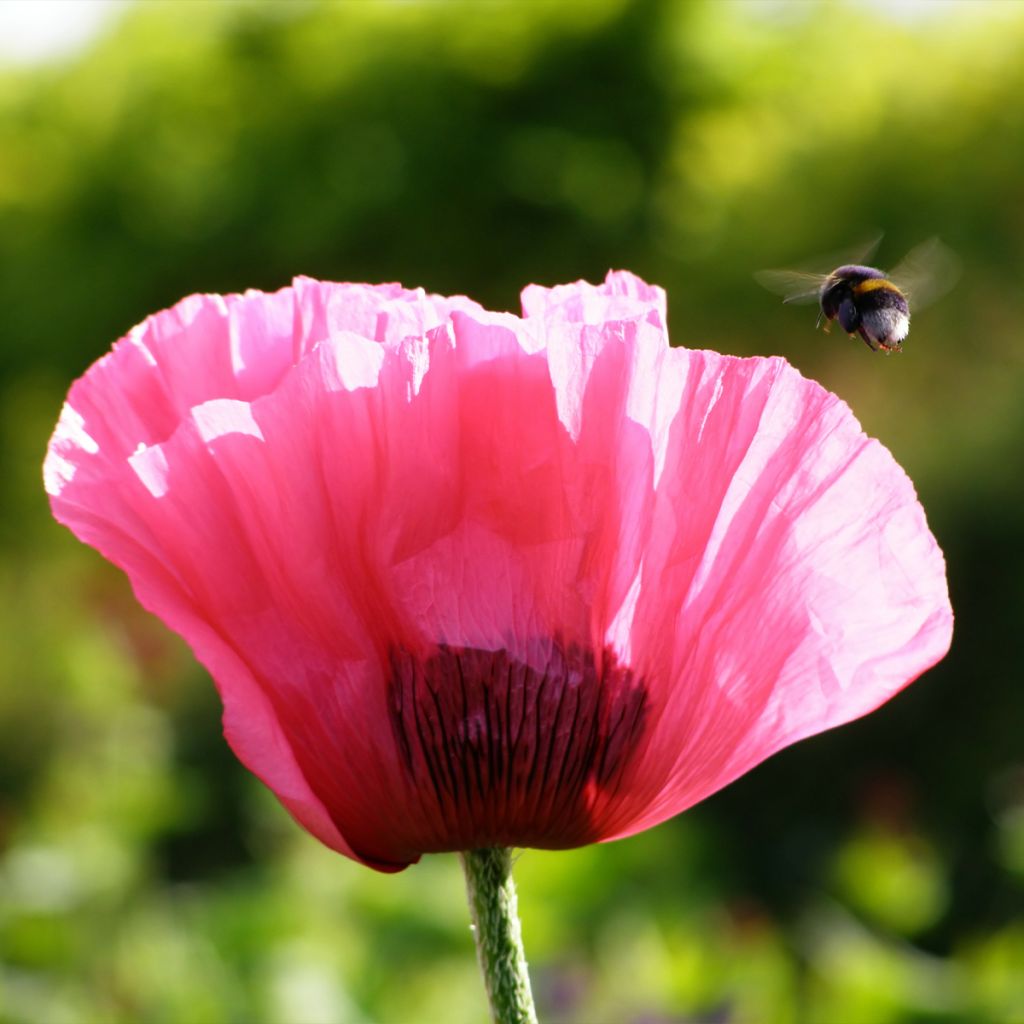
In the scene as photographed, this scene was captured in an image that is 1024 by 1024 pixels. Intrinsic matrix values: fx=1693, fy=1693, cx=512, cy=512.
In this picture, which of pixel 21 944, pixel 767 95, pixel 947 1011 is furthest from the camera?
pixel 767 95

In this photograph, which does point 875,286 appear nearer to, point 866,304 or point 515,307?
point 866,304

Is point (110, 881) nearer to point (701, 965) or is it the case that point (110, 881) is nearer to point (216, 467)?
point (701, 965)

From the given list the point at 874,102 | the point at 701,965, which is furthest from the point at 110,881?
the point at 874,102

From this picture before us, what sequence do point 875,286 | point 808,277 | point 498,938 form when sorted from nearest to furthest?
1. point 498,938
2. point 875,286
3. point 808,277

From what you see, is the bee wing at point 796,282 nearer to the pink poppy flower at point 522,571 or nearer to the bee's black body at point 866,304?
the bee's black body at point 866,304

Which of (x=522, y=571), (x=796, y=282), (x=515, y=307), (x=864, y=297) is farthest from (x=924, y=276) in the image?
(x=515, y=307)

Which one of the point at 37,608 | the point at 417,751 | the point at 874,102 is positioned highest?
the point at 874,102

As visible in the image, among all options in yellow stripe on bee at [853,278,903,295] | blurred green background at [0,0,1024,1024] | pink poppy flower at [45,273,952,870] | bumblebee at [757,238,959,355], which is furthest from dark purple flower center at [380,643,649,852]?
blurred green background at [0,0,1024,1024]
